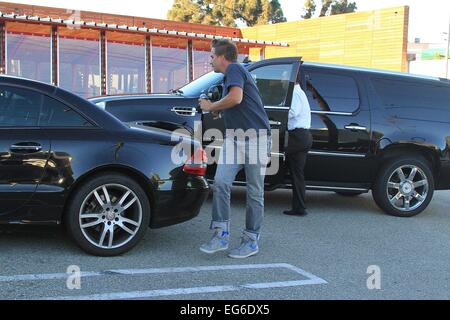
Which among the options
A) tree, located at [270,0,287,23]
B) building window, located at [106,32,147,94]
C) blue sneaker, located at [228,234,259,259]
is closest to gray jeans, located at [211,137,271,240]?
blue sneaker, located at [228,234,259,259]

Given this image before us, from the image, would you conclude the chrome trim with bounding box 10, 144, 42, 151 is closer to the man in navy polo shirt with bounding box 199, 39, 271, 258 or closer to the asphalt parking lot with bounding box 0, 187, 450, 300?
the asphalt parking lot with bounding box 0, 187, 450, 300

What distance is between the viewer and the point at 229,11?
4197 centimetres

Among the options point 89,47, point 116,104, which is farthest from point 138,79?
point 116,104

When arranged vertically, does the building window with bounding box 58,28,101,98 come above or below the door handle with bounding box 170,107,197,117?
above

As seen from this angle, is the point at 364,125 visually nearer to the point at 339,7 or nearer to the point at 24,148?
the point at 24,148

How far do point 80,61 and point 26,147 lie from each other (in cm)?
1050

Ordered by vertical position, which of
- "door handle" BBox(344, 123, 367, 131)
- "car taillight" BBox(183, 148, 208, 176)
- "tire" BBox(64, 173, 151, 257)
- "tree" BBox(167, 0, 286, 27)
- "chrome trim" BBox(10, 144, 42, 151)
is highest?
"tree" BBox(167, 0, 286, 27)

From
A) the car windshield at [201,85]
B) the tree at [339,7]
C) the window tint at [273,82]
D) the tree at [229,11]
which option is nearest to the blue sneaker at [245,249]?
the window tint at [273,82]

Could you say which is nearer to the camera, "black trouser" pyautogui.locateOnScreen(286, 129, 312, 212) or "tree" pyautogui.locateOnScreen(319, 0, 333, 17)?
"black trouser" pyautogui.locateOnScreen(286, 129, 312, 212)

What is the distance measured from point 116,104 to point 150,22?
15828 mm

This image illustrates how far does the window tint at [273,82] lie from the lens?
675 cm

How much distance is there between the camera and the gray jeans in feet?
15.7

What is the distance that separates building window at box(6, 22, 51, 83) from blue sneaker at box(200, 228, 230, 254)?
998cm

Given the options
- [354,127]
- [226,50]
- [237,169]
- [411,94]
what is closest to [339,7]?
[411,94]
